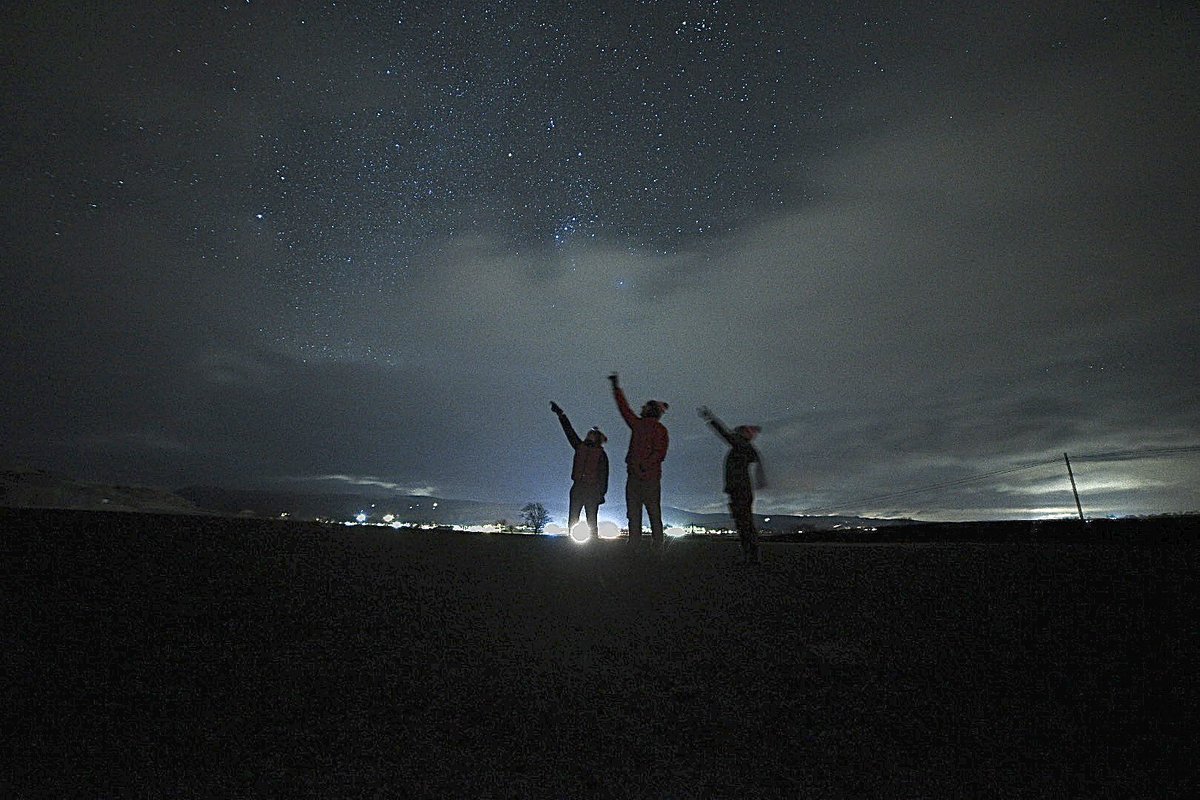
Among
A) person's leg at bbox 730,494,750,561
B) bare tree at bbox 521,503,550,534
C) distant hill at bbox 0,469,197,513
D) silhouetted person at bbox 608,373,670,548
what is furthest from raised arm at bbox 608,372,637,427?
bare tree at bbox 521,503,550,534

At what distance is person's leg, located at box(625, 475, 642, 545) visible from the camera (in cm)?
962

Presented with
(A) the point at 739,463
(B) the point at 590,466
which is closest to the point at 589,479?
(B) the point at 590,466

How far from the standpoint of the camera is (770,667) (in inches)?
211

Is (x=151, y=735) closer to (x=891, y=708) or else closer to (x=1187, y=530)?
(x=891, y=708)

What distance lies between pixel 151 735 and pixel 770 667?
4.25 m

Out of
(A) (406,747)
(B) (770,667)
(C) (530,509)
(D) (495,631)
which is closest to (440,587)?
(D) (495,631)

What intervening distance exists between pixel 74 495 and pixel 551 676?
13.1 m

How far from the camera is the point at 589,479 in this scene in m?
10.6

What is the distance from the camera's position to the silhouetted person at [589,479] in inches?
417

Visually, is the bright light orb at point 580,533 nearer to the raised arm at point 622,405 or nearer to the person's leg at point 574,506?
the person's leg at point 574,506

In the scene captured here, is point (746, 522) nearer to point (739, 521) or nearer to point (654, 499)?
point (739, 521)

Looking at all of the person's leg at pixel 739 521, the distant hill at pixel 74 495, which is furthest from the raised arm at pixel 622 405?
the distant hill at pixel 74 495

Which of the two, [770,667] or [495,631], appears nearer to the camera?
[770,667]

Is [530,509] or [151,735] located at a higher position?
[530,509]
